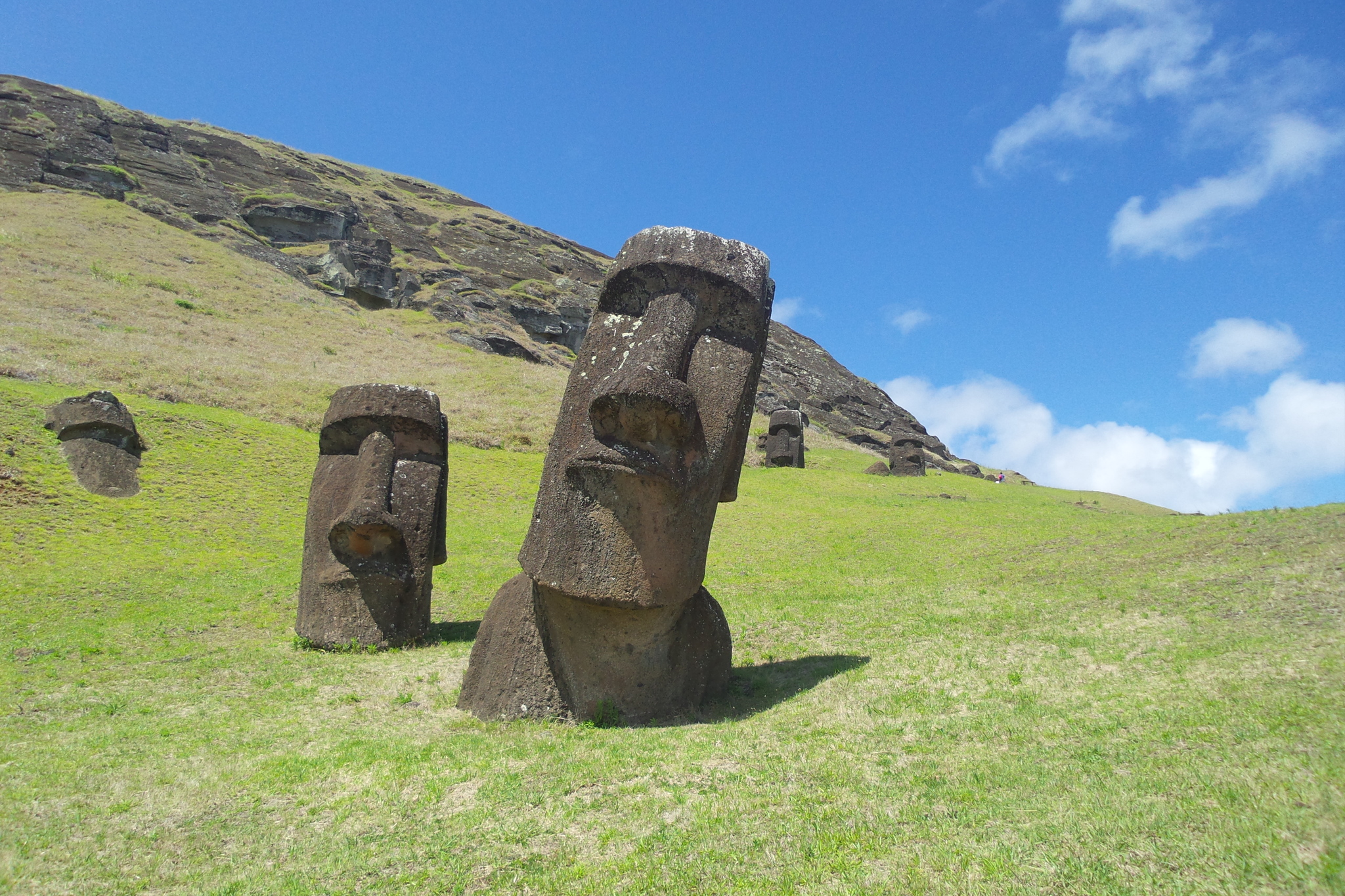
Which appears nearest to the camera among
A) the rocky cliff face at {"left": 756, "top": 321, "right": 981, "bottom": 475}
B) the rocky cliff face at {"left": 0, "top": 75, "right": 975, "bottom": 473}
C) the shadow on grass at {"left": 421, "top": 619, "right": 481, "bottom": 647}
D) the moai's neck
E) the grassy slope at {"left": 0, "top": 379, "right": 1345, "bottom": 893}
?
the grassy slope at {"left": 0, "top": 379, "right": 1345, "bottom": 893}

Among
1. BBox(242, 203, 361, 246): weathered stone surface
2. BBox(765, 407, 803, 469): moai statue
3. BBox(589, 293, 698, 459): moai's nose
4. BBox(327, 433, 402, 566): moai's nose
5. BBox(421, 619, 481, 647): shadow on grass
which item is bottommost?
BBox(421, 619, 481, 647): shadow on grass

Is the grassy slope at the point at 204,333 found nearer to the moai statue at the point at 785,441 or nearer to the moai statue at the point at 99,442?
the moai statue at the point at 99,442

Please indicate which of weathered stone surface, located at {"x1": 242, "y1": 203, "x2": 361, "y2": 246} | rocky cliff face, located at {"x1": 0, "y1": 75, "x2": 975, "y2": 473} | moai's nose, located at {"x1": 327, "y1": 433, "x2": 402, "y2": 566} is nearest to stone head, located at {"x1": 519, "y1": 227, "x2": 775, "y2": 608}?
moai's nose, located at {"x1": 327, "y1": 433, "x2": 402, "y2": 566}

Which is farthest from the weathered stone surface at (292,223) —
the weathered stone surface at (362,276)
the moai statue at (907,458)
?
the moai statue at (907,458)

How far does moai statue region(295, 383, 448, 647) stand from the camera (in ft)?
35.3

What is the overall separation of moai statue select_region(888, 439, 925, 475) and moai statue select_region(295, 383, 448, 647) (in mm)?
26029

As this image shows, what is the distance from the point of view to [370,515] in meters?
10.5

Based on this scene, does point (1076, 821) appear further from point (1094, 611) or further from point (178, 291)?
point (178, 291)

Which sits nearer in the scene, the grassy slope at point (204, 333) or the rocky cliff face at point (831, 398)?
the grassy slope at point (204, 333)

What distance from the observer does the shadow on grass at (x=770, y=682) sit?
7.59 meters

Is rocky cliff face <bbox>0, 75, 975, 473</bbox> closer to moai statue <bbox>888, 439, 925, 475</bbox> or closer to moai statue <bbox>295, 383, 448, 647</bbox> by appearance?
moai statue <bbox>888, 439, 925, 475</bbox>

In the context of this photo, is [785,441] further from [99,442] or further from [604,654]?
[604,654]

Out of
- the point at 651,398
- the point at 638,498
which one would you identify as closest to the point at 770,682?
the point at 638,498

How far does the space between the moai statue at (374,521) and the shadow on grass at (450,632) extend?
27 centimetres
